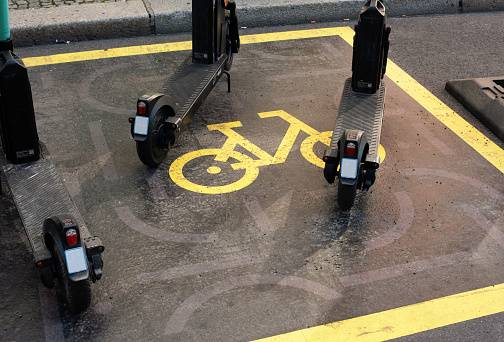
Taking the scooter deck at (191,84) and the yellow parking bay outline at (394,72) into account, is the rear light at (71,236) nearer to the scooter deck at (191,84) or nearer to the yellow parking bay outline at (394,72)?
the scooter deck at (191,84)

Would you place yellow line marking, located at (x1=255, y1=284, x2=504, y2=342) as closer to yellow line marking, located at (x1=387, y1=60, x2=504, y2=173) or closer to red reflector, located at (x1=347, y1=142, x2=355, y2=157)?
red reflector, located at (x1=347, y1=142, x2=355, y2=157)

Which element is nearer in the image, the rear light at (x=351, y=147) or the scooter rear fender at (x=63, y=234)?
the scooter rear fender at (x=63, y=234)

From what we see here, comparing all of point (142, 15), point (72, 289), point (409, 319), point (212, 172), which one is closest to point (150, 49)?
point (142, 15)

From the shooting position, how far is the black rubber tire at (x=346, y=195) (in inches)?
193

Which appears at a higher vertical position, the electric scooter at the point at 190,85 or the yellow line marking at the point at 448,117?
the electric scooter at the point at 190,85

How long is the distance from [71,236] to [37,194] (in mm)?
999

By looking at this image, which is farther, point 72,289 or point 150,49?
point 150,49

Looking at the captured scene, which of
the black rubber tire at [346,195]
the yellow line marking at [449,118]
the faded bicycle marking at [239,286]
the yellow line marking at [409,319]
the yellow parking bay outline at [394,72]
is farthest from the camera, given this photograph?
the yellow parking bay outline at [394,72]

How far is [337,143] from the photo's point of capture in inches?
204

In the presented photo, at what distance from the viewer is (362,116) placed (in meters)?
5.80

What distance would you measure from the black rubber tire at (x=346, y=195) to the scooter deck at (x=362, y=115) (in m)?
0.38

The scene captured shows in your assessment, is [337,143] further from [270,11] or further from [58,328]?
[270,11]

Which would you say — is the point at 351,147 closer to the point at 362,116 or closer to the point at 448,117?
the point at 362,116

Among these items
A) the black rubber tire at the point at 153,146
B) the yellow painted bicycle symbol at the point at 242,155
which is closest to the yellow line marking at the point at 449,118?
the yellow painted bicycle symbol at the point at 242,155
